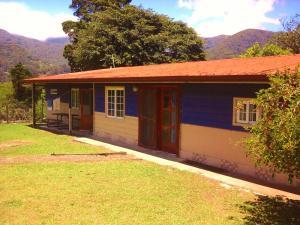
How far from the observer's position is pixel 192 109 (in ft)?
37.6

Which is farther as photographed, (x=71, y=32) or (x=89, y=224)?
(x=71, y=32)

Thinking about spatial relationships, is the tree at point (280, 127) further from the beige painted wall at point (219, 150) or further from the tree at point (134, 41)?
Answer: the tree at point (134, 41)

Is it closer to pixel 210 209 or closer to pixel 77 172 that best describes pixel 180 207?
pixel 210 209

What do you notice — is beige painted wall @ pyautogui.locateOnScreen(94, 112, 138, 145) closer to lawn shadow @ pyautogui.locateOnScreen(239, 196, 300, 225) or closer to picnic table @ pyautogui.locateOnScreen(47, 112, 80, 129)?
picnic table @ pyautogui.locateOnScreen(47, 112, 80, 129)

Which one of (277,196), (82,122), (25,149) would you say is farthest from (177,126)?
(82,122)

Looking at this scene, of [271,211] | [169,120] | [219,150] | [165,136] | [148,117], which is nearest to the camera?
[271,211]

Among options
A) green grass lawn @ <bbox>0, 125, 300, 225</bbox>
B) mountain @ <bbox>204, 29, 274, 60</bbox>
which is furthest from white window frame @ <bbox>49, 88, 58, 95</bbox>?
mountain @ <bbox>204, 29, 274, 60</bbox>

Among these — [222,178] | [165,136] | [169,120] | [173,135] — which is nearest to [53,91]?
[165,136]

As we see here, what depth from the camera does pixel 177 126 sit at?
12078 mm

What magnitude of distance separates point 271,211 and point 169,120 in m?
6.14

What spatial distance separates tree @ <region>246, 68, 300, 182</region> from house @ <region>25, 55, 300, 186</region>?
0.86 m

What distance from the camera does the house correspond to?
31.5 feet

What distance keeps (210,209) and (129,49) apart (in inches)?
1109

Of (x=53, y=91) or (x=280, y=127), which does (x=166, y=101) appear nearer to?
(x=280, y=127)
